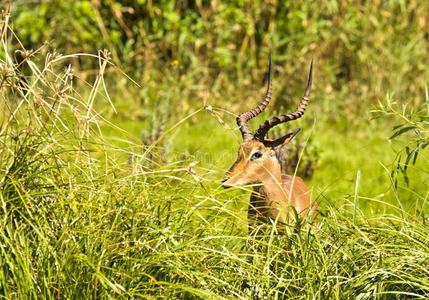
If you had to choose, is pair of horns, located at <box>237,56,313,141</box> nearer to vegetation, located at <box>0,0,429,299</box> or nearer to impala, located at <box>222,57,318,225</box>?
impala, located at <box>222,57,318,225</box>

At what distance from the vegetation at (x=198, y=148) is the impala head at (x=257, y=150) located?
0.13 m

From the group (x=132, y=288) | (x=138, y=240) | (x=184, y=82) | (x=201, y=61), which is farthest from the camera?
(x=201, y=61)

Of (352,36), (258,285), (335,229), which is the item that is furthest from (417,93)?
(258,285)

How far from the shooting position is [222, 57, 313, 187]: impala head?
3459 millimetres

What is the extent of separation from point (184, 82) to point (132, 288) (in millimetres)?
6012

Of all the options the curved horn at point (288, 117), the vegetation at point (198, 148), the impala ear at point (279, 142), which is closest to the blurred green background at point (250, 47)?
the vegetation at point (198, 148)

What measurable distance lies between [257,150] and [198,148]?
0.36 m

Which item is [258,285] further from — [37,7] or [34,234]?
[37,7]

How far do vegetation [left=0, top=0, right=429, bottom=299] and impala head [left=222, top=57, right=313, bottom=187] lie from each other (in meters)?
0.13

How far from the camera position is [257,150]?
3.60 meters

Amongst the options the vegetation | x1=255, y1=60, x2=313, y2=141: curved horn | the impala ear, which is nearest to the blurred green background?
Result: the vegetation

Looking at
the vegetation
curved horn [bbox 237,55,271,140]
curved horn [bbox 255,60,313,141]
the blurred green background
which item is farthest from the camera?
the blurred green background

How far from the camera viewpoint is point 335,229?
3.19m

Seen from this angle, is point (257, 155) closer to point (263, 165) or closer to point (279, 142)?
point (263, 165)
